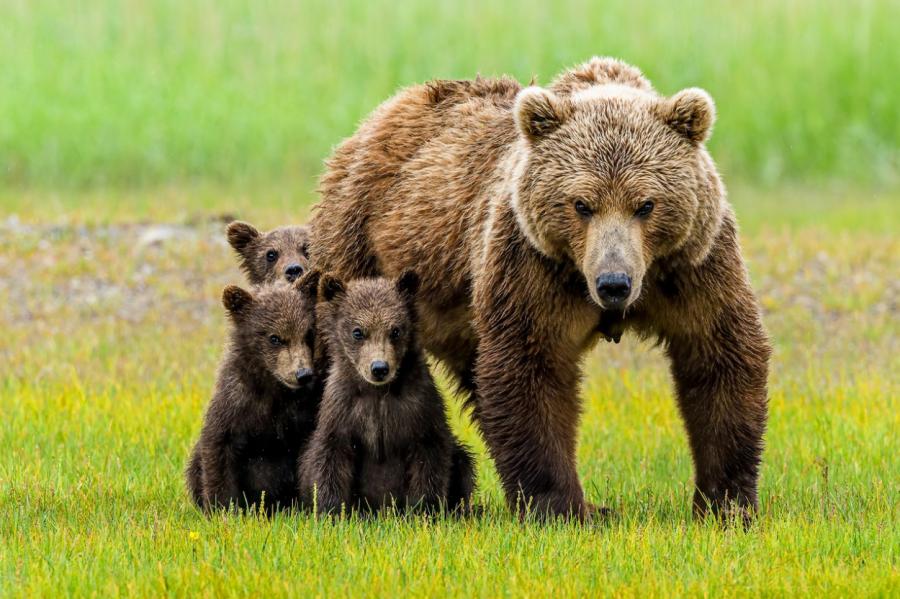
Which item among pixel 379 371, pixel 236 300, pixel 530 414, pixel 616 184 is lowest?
pixel 530 414

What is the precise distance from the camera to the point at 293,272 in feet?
28.4

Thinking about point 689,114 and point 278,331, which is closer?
point 689,114

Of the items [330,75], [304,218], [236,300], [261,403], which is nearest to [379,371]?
[261,403]

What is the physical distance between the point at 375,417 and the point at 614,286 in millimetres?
1455

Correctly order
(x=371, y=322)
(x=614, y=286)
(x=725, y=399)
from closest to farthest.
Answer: (x=614, y=286)
(x=371, y=322)
(x=725, y=399)

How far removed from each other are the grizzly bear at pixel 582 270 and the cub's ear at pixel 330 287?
628mm

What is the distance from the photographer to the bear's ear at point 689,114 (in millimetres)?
6785

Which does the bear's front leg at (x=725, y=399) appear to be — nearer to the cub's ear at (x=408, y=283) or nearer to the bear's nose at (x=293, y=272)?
the cub's ear at (x=408, y=283)

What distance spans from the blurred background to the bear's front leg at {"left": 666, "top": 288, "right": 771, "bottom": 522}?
1180 centimetres

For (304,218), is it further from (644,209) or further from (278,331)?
(644,209)

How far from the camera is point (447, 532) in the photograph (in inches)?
267

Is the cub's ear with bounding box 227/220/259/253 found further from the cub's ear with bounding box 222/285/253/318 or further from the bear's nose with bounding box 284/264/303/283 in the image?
the cub's ear with bounding box 222/285/253/318

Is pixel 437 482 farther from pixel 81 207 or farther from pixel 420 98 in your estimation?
pixel 81 207

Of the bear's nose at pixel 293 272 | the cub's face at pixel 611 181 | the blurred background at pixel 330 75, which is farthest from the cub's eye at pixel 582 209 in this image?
the blurred background at pixel 330 75
